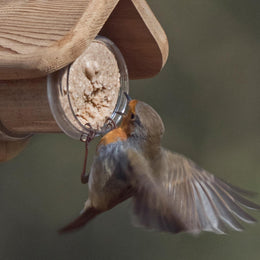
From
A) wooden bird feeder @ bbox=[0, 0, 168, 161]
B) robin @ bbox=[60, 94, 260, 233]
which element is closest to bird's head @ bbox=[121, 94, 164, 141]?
robin @ bbox=[60, 94, 260, 233]

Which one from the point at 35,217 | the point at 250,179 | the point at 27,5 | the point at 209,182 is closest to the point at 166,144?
the point at 250,179

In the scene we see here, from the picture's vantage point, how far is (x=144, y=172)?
2.01 meters

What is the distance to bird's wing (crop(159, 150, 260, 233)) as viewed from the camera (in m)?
2.13

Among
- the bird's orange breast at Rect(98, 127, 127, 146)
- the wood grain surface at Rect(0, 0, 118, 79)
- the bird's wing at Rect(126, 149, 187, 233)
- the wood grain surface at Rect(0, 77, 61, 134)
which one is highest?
the wood grain surface at Rect(0, 0, 118, 79)

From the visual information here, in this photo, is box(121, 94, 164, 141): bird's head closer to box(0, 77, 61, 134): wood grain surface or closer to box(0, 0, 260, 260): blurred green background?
box(0, 77, 61, 134): wood grain surface

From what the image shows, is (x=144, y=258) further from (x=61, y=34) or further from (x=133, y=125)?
(x=61, y=34)

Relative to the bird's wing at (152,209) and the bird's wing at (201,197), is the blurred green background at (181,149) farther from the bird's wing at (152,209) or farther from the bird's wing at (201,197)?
the bird's wing at (152,209)

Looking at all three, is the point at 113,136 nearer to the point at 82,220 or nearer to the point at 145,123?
the point at 145,123

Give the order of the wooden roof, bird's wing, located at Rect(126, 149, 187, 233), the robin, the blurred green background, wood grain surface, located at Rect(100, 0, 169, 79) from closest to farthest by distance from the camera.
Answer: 1. bird's wing, located at Rect(126, 149, 187, 233)
2. the wooden roof
3. the robin
4. wood grain surface, located at Rect(100, 0, 169, 79)
5. the blurred green background

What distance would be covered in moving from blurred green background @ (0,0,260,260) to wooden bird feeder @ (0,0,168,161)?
1210 mm

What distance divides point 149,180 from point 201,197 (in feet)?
1.21

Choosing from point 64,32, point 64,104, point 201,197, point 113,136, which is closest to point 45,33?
point 64,32

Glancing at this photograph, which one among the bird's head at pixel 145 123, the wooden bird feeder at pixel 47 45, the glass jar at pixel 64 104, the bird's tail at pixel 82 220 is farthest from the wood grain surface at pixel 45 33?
the bird's tail at pixel 82 220

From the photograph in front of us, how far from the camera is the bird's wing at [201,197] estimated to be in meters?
2.13
